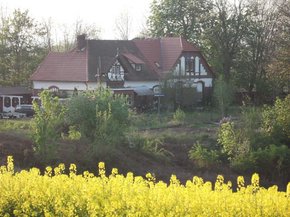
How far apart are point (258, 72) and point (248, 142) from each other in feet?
99.6

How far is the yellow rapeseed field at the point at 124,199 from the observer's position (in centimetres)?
652

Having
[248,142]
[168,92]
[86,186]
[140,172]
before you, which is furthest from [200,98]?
[86,186]

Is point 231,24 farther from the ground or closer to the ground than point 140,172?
farther from the ground

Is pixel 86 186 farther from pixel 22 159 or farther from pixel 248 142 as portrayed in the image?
pixel 248 142

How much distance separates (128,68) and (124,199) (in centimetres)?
3861

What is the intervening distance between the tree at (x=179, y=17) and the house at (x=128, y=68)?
5.05 metres

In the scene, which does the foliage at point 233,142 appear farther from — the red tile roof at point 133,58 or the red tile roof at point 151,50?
the red tile roof at point 151,50

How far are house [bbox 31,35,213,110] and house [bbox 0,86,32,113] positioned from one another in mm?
1460

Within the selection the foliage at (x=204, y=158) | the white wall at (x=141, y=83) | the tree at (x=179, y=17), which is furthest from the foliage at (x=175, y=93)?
the foliage at (x=204, y=158)

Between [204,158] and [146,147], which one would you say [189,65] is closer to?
[146,147]

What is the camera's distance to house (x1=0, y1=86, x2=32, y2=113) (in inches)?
1770

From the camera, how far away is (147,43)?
50.3 meters

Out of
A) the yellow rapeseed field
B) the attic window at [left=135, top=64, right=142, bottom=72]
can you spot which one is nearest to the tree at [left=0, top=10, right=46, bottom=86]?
the attic window at [left=135, top=64, right=142, bottom=72]

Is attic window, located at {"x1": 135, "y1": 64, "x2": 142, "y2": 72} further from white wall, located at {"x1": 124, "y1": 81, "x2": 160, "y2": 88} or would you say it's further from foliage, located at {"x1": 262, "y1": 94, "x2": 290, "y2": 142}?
foliage, located at {"x1": 262, "y1": 94, "x2": 290, "y2": 142}
